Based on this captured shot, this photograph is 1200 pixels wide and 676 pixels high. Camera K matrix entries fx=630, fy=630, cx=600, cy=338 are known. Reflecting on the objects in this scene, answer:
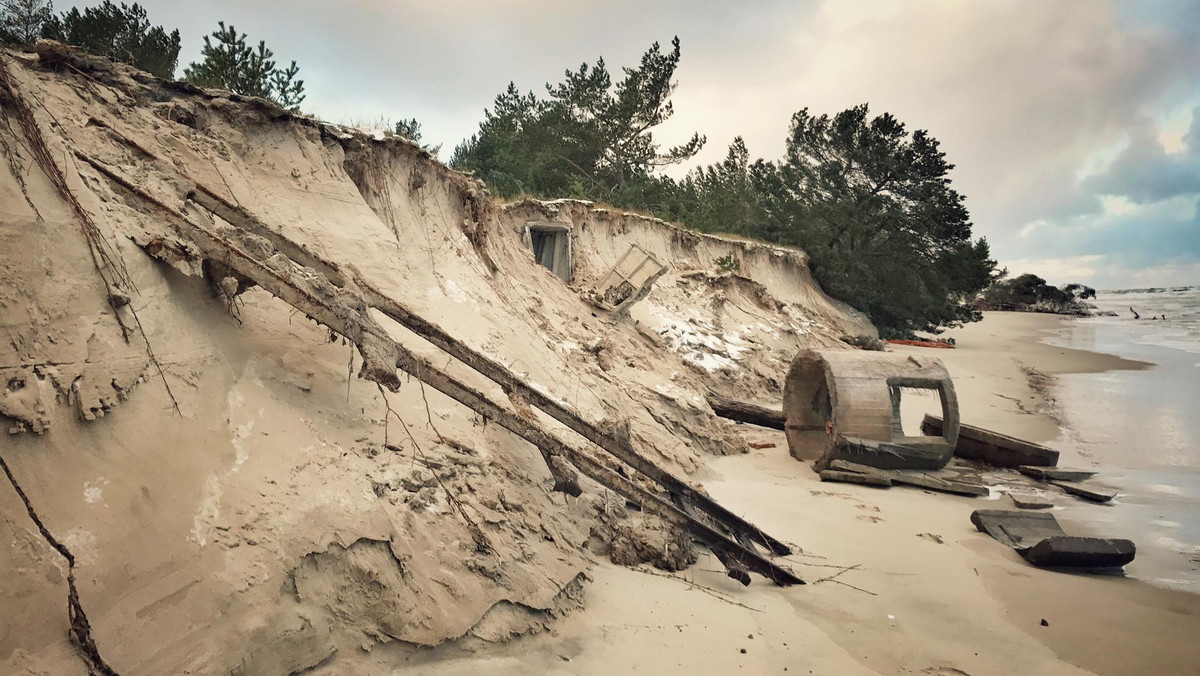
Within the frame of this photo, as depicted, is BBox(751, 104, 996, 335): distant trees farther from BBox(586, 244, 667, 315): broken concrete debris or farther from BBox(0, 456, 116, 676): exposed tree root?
BBox(0, 456, 116, 676): exposed tree root

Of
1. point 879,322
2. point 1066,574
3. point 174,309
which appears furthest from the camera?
point 879,322

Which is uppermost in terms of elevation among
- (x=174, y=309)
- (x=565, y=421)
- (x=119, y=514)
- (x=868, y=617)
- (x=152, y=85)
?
(x=152, y=85)

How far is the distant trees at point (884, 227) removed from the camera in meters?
24.8

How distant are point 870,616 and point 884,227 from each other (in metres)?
23.9

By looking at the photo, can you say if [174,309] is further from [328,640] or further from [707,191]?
[707,191]

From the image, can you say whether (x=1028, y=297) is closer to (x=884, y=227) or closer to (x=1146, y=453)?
(x=884, y=227)

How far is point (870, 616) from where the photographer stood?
4.43 metres

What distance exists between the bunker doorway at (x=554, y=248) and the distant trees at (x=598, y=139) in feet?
34.2

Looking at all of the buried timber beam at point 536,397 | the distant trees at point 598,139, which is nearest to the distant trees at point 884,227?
the distant trees at point 598,139

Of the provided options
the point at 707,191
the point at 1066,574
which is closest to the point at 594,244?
the point at 1066,574

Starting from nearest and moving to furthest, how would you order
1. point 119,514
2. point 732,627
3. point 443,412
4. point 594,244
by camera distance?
point 119,514 < point 732,627 < point 443,412 < point 594,244

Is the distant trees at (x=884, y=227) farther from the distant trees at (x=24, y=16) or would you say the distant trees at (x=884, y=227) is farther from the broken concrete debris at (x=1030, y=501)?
the distant trees at (x=24, y=16)

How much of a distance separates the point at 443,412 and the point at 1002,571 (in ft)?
16.1

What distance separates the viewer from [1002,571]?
17.9ft
